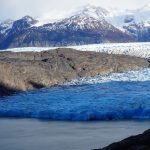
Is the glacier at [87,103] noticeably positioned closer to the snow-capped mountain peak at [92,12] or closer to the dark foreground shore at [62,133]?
the dark foreground shore at [62,133]

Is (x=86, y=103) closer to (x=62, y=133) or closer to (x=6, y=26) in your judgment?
(x=62, y=133)

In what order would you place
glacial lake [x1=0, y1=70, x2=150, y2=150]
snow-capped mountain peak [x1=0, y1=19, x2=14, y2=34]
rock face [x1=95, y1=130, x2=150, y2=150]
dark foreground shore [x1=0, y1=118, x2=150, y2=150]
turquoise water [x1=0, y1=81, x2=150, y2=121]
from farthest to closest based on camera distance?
snow-capped mountain peak [x1=0, y1=19, x2=14, y2=34]
turquoise water [x1=0, y1=81, x2=150, y2=121]
glacial lake [x1=0, y1=70, x2=150, y2=150]
dark foreground shore [x1=0, y1=118, x2=150, y2=150]
rock face [x1=95, y1=130, x2=150, y2=150]

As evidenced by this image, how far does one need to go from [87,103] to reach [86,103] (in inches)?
Result: 2.1

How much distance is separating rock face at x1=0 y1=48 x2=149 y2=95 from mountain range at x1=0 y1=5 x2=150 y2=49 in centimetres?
8439

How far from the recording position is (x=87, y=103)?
25.6m

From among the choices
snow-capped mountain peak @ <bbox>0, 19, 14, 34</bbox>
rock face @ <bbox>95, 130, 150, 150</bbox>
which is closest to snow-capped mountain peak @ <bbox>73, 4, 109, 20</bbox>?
snow-capped mountain peak @ <bbox>0, 19, 14, 34</bbox>

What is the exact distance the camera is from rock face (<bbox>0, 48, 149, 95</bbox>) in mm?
36562

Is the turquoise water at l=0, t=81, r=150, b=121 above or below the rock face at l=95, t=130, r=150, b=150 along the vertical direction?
below

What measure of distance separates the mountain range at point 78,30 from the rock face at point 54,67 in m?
84.4

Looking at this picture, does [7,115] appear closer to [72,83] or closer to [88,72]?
[72,83]

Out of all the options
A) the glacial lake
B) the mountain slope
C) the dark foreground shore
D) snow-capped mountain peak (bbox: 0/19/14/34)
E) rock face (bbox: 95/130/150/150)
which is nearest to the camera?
rock face (bbox: 95/130/150/150)

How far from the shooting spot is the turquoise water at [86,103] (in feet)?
77.5

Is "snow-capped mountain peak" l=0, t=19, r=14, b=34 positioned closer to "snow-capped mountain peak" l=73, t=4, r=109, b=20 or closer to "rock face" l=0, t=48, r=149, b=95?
"snow-capped mountain peak" l=73, t=4, r=109, b=20

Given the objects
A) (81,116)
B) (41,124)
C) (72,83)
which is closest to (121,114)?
(81,116)
